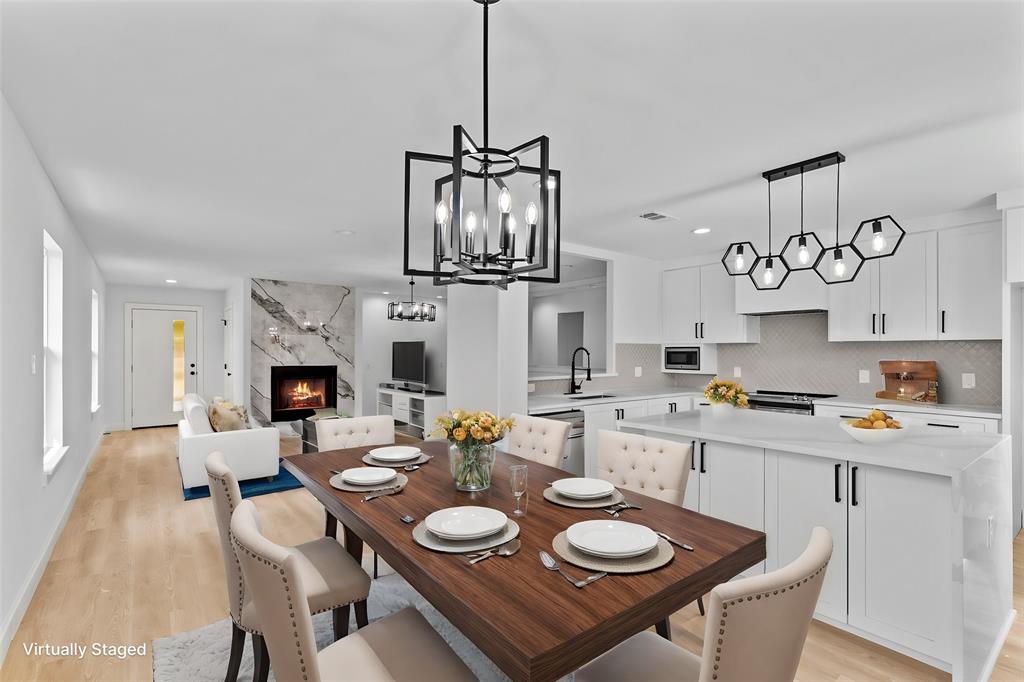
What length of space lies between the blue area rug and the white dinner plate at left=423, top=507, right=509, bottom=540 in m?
3.37

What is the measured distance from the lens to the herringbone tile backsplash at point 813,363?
13.4 feet

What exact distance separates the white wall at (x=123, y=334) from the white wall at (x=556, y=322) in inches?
176

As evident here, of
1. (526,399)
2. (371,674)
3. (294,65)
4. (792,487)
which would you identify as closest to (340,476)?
(371,674)

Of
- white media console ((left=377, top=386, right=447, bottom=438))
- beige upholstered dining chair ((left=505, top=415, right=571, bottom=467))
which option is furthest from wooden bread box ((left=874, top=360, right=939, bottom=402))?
white media console ((left=377, top=386, right=447, bottom=438))

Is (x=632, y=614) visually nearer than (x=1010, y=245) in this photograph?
Yes

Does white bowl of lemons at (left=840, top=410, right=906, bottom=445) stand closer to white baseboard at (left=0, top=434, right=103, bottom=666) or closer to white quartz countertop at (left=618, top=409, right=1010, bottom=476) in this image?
white quartz countertop at (left=618, top=409, right=1010, bottom=476)

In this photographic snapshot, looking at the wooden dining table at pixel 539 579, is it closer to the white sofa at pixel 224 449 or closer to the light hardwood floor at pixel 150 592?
the light hardwood floor at pixel 150 592

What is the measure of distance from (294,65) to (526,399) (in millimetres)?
3355

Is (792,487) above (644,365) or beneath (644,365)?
beneath

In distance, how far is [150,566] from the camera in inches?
123

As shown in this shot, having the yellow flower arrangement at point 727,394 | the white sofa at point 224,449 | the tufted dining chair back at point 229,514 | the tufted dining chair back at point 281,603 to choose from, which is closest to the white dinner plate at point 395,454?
the tufted dining chair back at point 229,514

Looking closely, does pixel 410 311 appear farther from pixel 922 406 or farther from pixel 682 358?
pixel 922 406

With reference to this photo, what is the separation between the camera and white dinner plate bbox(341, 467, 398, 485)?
2.07 meters

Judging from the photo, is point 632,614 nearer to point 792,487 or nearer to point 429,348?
point 792,487
